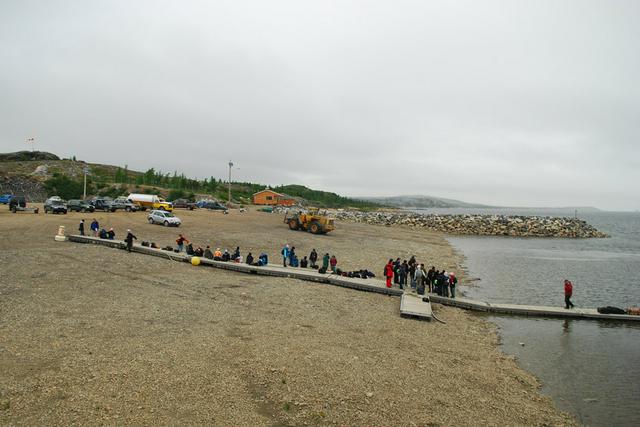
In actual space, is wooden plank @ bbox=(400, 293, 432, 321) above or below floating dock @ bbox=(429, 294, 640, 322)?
above

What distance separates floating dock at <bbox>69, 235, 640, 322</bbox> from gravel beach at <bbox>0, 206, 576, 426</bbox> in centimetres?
86

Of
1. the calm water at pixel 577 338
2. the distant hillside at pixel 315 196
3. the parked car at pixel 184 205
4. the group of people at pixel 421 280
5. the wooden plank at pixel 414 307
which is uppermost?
the distant hillside at pixel 315 196

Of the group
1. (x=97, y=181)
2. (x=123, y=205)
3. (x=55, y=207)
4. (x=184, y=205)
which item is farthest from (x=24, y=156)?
(x=55, y=207)

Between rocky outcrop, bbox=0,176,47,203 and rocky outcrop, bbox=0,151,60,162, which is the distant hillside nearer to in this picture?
rocky outcrop, bbox=0,151,60,162

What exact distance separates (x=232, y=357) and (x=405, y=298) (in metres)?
10.8

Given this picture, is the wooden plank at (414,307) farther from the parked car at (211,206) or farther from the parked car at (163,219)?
the parked car at (211,206)

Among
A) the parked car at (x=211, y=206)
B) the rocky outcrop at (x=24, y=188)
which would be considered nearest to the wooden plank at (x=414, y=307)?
the parked car at (x=211, y=206)

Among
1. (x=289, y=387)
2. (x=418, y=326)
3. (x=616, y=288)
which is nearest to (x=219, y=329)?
(x=289, y=387)

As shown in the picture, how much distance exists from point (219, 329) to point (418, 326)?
803cm

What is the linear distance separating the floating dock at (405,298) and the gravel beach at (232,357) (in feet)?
2.83

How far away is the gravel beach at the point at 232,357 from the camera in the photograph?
8828 mm

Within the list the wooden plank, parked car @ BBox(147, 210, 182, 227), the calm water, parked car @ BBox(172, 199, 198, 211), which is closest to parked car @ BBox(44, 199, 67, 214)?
parked car @ BBox(147, 210, 182, 227)

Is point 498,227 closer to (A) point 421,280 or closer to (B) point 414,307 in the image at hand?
(A) point 421,280

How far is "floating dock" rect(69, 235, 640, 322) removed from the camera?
19250mm
